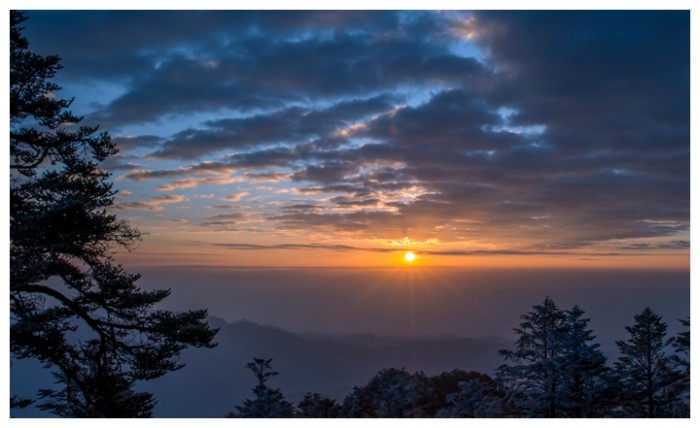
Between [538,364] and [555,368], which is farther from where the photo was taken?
[538,364]

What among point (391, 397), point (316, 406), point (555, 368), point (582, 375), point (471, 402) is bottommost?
point (391, 397)

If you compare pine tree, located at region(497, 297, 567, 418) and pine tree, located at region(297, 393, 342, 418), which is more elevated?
pine tree, located at region(497, 297, 567, 418)

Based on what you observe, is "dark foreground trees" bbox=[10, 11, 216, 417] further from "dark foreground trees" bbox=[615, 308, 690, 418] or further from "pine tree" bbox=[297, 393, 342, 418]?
"dark foreground trees" bbox=[615, 308, 690, 418]

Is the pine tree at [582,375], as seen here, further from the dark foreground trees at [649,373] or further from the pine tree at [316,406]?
the pine tree at [316,406]

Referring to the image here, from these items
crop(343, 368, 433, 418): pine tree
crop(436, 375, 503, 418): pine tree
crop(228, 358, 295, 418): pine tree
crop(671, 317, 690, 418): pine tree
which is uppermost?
crop(671, 317, 690, 418): pine tree

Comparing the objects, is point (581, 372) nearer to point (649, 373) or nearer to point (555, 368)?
point (555, 368)

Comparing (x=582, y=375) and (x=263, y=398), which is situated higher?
(x=582, y=375)

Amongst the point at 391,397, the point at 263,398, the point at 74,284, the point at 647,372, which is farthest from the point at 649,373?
the point at 74,284

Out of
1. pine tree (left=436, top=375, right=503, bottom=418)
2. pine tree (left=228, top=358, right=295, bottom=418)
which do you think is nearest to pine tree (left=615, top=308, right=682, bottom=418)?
pine tree (left=436, top=375, right=503, bottom=418)
